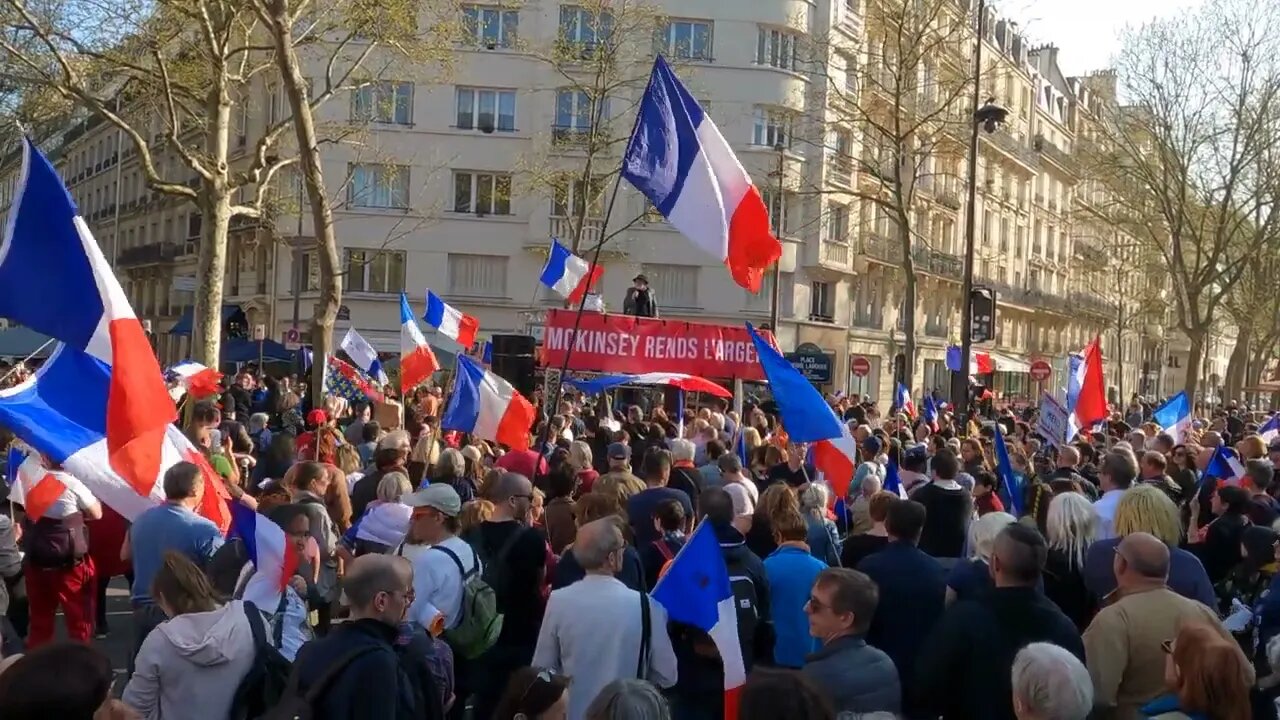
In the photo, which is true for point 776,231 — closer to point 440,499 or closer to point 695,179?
point 695,179

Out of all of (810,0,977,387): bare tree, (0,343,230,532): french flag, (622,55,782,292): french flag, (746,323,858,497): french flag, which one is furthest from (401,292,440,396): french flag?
(810,0,977,387): bare tree

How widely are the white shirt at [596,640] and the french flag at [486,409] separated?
633cm

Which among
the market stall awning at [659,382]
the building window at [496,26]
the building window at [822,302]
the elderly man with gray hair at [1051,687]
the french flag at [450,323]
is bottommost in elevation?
the elderly man with gray hair at [1051,687]

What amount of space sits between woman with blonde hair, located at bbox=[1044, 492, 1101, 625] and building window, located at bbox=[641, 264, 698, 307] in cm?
3411

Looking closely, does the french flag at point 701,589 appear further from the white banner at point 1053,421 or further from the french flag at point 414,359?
the white banner at point 1053,421

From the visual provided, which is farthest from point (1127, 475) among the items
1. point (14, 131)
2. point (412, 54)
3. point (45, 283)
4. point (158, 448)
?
point (14, 131)

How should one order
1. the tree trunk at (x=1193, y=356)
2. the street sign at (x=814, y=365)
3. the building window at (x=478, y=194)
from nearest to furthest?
the street sign at (x=814, y=365)
the tree trunk at (x=1193, y=356)
the building window at (x=478, y=194)

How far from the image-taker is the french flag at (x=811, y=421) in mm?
9328

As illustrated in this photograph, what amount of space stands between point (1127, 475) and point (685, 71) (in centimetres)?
3011

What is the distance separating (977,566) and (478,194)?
3534 centimetres

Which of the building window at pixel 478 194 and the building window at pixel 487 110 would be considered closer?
the building window at pixel 478 194

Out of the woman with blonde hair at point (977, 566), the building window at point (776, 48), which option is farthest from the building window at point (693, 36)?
the woman with blonde hair at point (977, 566)

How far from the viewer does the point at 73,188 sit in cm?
6819

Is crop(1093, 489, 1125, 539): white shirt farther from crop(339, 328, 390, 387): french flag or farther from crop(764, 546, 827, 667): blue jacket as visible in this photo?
crop(339, 328, 390, 387): french flag
